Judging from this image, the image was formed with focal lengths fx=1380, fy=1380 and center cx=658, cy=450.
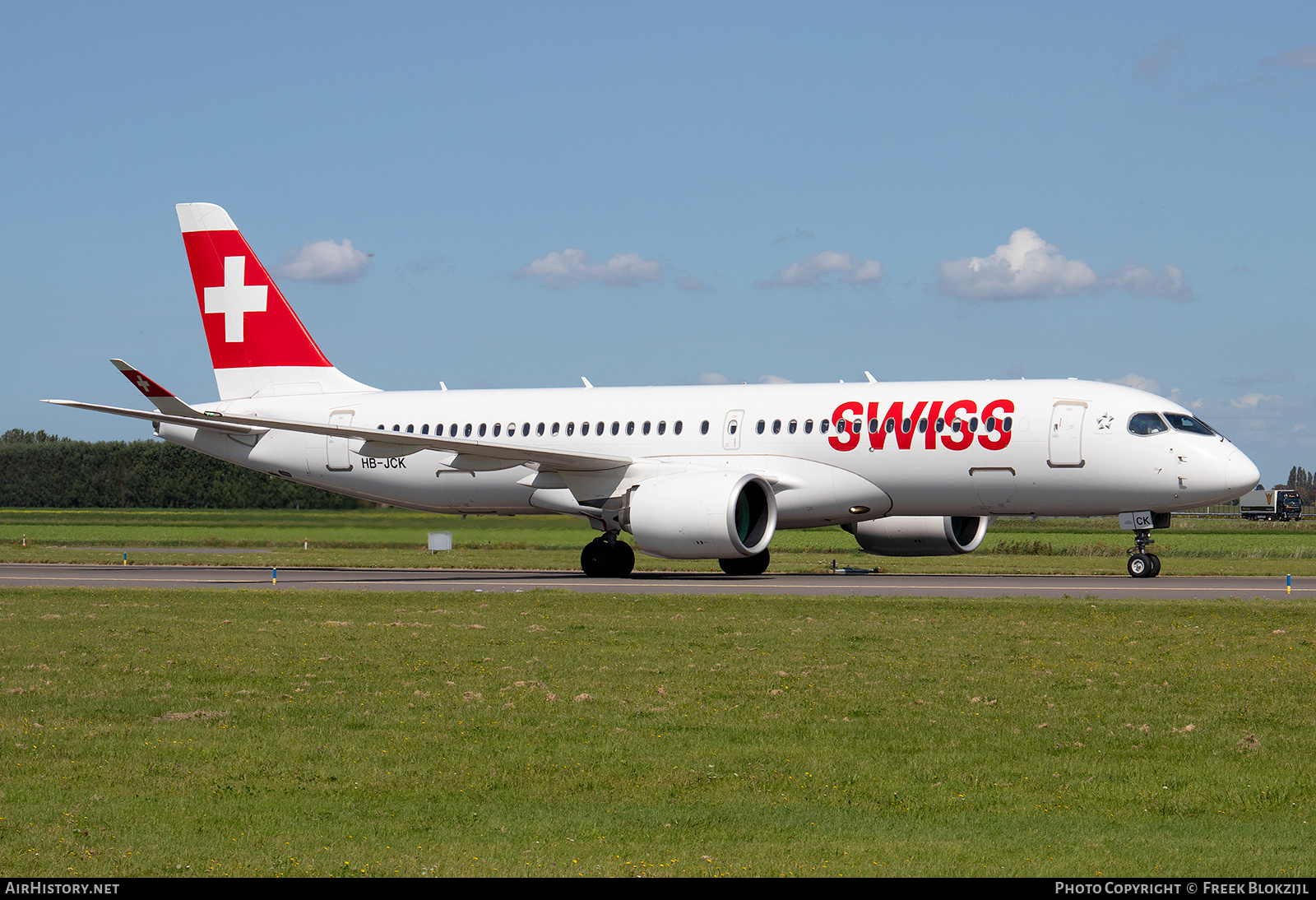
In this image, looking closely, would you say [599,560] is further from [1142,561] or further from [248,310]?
[248,310]

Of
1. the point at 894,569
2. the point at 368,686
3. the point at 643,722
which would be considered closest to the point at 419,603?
the point at 368,686

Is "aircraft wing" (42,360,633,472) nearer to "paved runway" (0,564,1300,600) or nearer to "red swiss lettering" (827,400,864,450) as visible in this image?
"paved runway" (0,564,1300,600)

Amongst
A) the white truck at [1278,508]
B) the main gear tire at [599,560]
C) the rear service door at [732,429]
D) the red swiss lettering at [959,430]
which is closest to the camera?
the red swiss lettering at [959,430]

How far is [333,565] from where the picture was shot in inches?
1426

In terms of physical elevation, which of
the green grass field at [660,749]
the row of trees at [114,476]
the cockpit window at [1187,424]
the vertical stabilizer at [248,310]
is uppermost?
the vertical stabilizer at [248,310]

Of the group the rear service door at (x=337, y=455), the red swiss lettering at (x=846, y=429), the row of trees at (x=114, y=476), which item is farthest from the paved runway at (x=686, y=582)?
the row of trees at (x=114, y=476)

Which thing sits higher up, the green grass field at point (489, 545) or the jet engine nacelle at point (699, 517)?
the jet engine nacelle at point (699, 517)

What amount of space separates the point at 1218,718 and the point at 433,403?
25617 millimetres

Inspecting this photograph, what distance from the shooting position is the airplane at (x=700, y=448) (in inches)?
1065

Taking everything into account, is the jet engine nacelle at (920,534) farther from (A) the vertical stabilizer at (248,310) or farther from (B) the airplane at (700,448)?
(A) the vertical stabilizer at (248,310)

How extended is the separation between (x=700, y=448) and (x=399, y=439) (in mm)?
6511

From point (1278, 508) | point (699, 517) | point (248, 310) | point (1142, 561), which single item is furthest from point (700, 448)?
point (1278, 508)

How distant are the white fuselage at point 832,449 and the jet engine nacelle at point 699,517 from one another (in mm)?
1028
